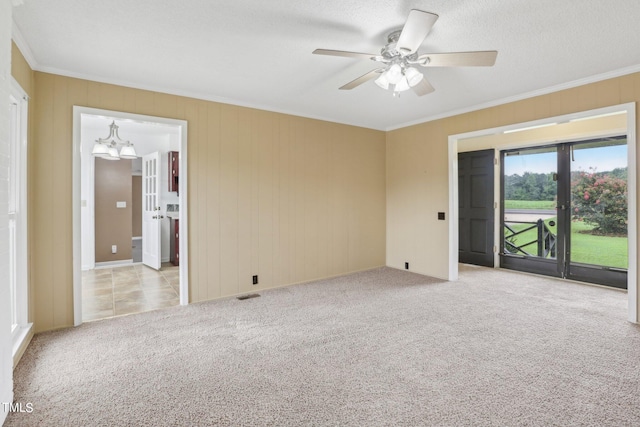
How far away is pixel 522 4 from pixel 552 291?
12.4ft

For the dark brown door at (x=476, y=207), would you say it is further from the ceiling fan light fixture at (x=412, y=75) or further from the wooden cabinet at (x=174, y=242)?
the wooden cabinet at (x=174, y=242)

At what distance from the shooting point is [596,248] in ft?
15.8

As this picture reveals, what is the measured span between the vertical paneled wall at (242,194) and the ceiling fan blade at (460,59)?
8.42 ft

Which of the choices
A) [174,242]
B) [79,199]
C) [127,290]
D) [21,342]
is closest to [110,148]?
[174,242]

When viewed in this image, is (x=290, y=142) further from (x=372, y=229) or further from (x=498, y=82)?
(x=498, y=82)

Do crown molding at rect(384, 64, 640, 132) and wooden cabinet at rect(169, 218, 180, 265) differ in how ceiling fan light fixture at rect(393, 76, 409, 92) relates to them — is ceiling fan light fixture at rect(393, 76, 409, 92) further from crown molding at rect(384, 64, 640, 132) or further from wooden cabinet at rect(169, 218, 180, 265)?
wooden cabinet at rect(169, 218, 180, 265)

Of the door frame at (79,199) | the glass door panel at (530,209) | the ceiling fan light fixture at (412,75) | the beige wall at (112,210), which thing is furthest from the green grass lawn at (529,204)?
the beige wall at (112,210)

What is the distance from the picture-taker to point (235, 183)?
166 inches

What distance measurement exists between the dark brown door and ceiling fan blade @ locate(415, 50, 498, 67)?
13.4 ft

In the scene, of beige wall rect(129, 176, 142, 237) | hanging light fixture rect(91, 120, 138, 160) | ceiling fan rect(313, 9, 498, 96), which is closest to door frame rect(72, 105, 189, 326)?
hanging light fixture rect(91, 120, 138, 160)

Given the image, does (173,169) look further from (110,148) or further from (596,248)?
(596,248)

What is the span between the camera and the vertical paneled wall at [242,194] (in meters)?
3.13

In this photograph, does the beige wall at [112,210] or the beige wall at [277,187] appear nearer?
the beige wall at [277,187]

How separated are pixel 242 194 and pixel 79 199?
1.71m
